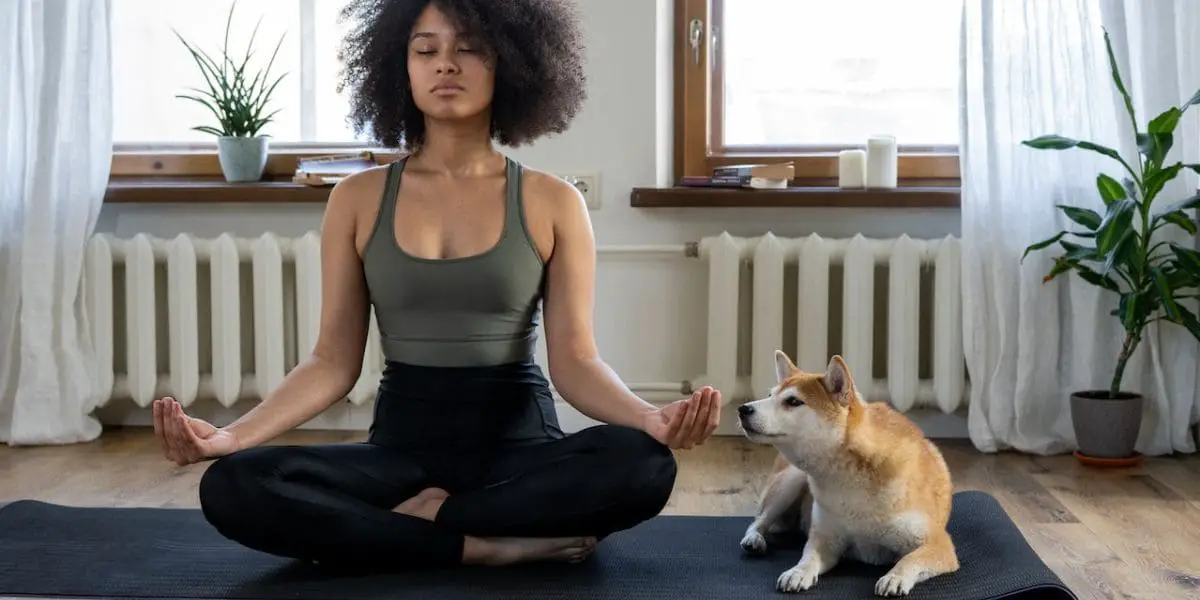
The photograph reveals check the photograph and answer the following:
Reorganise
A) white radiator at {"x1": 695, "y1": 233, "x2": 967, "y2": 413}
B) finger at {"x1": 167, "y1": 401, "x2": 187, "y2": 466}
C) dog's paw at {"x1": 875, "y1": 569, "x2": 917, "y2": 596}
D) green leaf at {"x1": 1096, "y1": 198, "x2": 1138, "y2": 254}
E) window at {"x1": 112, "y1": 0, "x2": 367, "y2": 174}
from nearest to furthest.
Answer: finger at {"x1": 167, "y1": 401, "x2": 187, "y2": 466} → dog's paw at {"x1": 875, "y1": 569, "x2": 917, "y2": 596} → green leaf at {"x1": 1096, "y1": 198, "x2": 1138, "y2": 254} → white radiator at {"x1": 695, "y1": 233, "x2": 967, "y2": 413} → window at {"x1": 112, "y1": 0, "x2": 367, "y2": 174}

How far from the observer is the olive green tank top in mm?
1980

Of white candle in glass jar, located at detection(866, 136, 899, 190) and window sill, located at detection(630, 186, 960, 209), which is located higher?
white candle in glass jar, located at detection(866, 136, 899, 190)

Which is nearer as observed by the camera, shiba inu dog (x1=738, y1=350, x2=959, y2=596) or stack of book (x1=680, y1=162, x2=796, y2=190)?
shiba inu dog (x1=738, y1=350, x2=959, y2=596)

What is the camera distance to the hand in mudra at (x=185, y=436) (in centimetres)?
167

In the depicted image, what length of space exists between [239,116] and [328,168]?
298 millimetres

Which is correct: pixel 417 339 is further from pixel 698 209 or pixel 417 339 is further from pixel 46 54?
pixel 46 54

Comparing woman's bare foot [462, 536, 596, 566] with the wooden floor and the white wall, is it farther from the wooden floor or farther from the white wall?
the white wall

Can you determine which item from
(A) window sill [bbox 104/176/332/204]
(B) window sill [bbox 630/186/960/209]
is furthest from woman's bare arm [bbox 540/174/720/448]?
(A) window sill [bbox 104/176/332/204]

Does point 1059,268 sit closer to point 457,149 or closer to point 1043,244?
point 1043,244

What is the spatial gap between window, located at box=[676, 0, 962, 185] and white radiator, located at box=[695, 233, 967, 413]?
0.83ft

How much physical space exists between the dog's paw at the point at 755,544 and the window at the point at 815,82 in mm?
1518

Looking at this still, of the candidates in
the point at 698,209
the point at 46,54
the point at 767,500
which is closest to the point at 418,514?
the point at 767,500

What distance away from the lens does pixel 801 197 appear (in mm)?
3299

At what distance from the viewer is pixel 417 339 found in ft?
6.52
